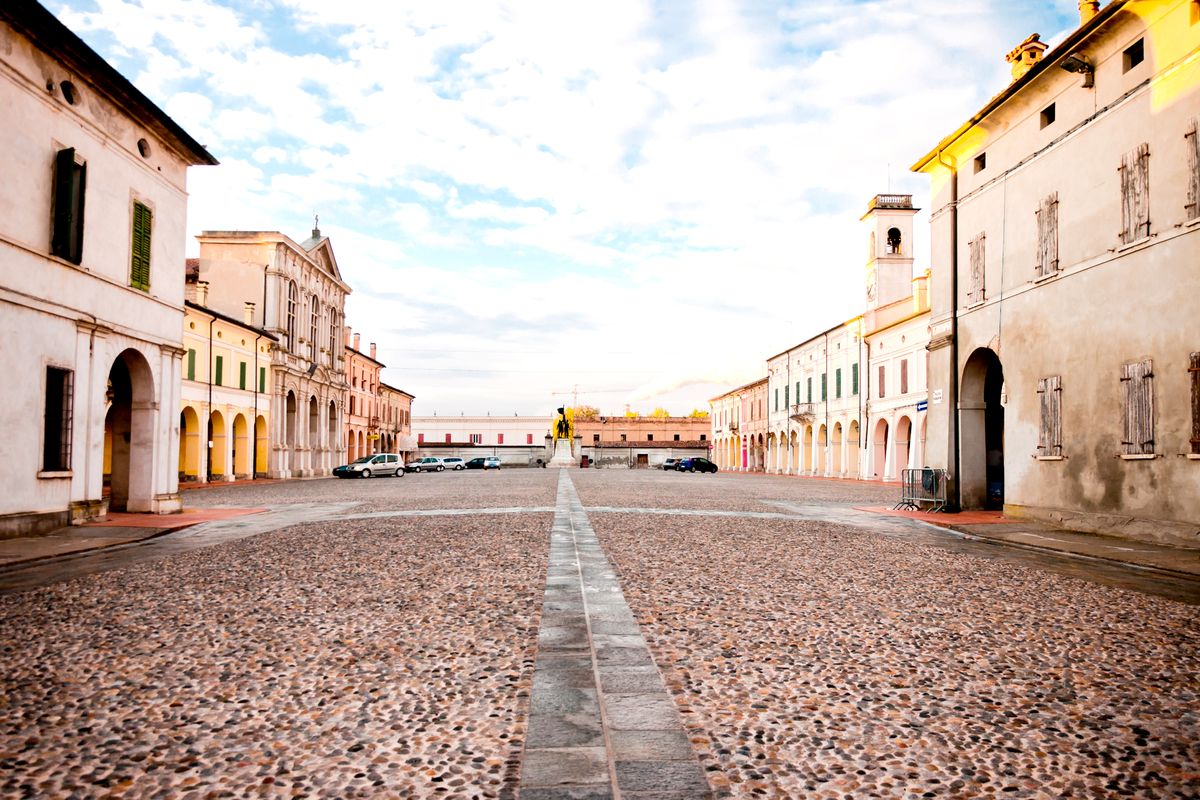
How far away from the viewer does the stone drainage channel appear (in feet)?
10.8

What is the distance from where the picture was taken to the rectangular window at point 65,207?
13.0 m

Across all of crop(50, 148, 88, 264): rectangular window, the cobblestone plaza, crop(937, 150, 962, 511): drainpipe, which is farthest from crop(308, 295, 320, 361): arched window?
the cobblestone plaza

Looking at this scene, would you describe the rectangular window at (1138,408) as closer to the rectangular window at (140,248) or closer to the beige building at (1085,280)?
the beige building at (1085,280)

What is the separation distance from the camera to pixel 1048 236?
49.4 feet

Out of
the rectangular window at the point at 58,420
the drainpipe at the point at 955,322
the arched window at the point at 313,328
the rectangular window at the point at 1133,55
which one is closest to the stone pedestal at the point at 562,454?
the arched window at the point at 313,328

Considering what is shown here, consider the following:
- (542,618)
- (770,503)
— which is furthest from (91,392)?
(770,503)

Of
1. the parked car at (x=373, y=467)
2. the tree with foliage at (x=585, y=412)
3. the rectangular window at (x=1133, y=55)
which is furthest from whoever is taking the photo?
the tree with foliage at (x=585, y=412)

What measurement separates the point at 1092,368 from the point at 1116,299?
1216 millimetres

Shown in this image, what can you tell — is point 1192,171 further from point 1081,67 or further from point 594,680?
point 594,680

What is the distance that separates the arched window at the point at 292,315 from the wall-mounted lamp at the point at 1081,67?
38379 mm

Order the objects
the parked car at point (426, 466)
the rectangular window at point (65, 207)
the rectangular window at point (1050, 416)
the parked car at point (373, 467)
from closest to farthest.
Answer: the rectangular window at point (65, 207) < the rectangular window at point (1050, 416) < the parked car at point (373, 467) < the parked car at point (426, 466)

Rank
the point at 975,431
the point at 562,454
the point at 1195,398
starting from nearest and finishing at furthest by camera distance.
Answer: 1. the point at 1195,398
2. the point at 975,431
3. the point at 562,454

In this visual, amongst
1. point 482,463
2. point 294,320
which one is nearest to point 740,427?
point 482,463

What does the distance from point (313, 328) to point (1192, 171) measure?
44106 mm
